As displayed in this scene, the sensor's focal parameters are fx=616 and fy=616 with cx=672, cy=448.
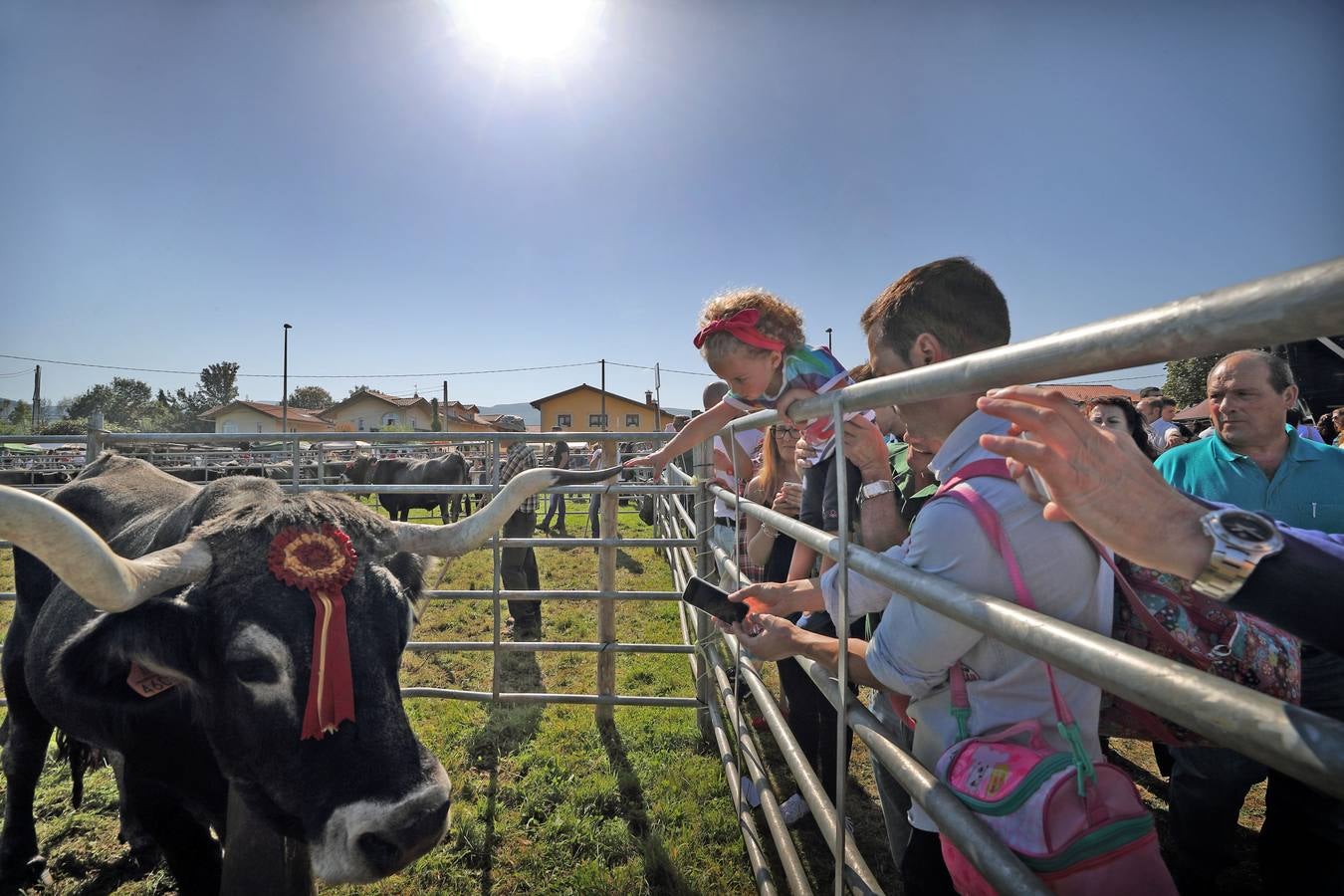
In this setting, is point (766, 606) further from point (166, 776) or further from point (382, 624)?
point (166, 776)

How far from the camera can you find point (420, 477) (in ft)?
51.0

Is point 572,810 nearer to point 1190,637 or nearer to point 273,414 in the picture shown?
point 1190,637

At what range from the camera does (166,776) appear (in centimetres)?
252

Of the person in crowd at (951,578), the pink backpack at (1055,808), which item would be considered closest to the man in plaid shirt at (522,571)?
the person in crowd at (951,578)

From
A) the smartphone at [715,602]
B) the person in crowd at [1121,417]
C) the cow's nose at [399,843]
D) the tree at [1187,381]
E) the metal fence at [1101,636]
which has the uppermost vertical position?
the tree at [1187,381]

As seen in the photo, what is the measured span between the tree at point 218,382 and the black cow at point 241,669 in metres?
84.3

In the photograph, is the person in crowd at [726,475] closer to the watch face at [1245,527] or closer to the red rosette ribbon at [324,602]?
the red rosette ribbon at [324,602]

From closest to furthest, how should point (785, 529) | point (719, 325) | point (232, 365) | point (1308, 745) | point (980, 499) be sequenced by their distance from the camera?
point (1308, 745) → point (980, 499) → point (785, 529) → point (719, 325) → point (232, 365)

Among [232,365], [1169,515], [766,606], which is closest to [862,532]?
[766,606]

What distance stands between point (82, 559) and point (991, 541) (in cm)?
229

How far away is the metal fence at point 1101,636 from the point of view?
522 millimetres

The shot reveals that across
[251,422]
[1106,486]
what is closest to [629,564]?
[1106,486]

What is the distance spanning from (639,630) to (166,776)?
469 cm

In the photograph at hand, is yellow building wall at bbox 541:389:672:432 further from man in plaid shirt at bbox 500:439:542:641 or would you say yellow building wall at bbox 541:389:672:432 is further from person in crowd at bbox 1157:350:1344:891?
person in crowd at bbox 1157:350:1344:891
